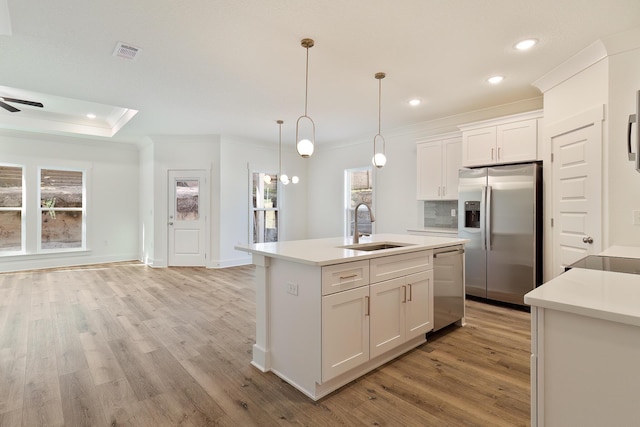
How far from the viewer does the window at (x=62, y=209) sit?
20.9 ft

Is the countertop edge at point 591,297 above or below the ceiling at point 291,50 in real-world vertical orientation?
below

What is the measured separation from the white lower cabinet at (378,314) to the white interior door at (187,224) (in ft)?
16.1

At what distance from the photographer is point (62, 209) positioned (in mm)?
6535

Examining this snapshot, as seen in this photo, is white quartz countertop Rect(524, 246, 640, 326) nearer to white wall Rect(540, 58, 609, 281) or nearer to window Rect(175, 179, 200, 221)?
white wall Rect(540, 58, 609, 281)

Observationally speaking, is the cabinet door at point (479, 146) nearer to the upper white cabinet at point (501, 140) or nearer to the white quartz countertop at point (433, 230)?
the upper white cabinet at point (501, 140)

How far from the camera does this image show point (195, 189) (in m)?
6.55

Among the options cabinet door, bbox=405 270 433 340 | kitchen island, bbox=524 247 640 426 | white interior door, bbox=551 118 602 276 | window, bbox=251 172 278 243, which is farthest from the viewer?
window, bbox=251 172 278 243

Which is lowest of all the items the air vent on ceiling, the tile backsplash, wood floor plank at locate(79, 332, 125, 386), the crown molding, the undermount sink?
wood floor plank at locate(79, 332, 125, 386)

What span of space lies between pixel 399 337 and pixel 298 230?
525cm

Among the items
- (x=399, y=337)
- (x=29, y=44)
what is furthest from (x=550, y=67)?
(x=29, y=44)

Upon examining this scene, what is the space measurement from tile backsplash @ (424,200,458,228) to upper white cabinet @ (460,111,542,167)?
0.92 m

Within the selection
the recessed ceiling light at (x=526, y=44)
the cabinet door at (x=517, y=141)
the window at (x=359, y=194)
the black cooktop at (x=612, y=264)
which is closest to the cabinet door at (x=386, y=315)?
the black cooktop at (x=612, y=264)

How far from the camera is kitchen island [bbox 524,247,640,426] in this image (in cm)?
91

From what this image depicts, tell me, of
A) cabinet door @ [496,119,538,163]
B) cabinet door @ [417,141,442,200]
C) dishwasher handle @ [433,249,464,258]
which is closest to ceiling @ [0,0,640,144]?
cabinet door @ [496,119,538,163]
